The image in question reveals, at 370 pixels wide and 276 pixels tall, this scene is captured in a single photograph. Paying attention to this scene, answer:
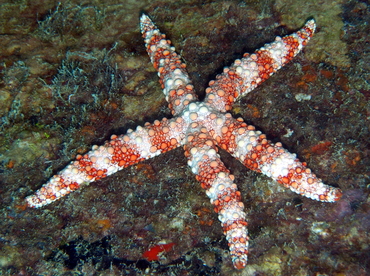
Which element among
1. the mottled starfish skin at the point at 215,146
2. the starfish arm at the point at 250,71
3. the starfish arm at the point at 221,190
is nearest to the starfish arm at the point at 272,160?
the mottled starfish skin at the point at 215,146

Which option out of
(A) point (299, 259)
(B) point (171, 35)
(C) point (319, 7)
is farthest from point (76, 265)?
(C) point (319, 7)

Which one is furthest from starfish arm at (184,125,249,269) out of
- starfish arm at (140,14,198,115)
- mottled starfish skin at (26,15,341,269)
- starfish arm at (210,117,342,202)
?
starfish arm at (140,14,198,115)

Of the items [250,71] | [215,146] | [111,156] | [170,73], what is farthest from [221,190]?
[170,73]

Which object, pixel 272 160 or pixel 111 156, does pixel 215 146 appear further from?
pixel 111 156

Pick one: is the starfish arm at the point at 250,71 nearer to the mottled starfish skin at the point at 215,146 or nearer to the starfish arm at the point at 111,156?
the mottled starfish skin at the point at 215,146

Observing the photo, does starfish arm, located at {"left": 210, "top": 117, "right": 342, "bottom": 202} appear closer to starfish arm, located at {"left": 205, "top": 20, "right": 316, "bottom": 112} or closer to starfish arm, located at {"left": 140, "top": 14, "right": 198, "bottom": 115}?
starfish arm, located at {"left": 205, "top": 20, "right": 316, "bottom": 112}

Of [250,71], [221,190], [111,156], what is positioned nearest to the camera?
[221,190]
